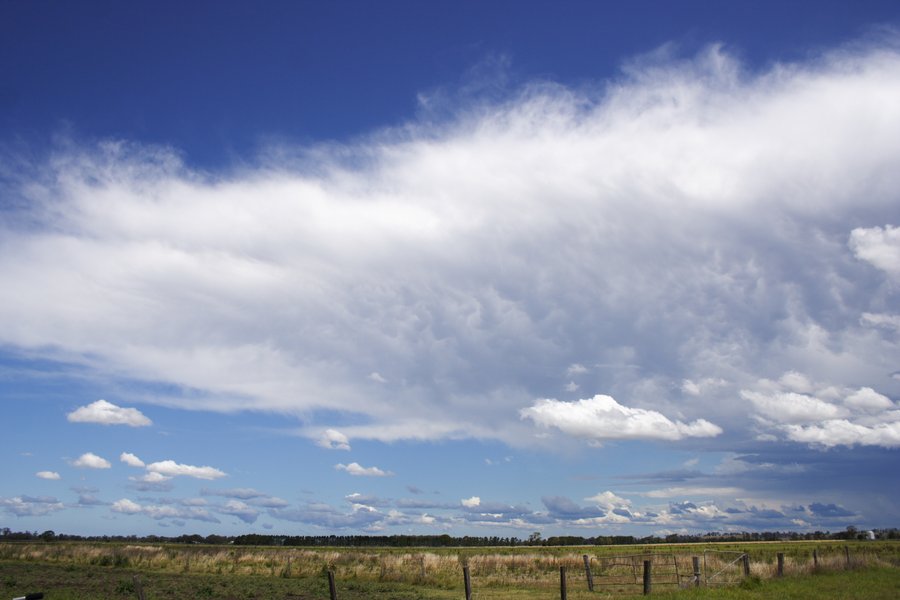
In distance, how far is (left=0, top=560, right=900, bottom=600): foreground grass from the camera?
27.1m

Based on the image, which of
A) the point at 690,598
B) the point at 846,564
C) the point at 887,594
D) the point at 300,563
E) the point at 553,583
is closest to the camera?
the point at 690,598

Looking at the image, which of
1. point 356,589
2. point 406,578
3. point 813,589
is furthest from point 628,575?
point 356,589

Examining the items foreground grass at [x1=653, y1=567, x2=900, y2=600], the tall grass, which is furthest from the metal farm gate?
foreground grass at [x1=653, y1=567, x2=900, y2=600]

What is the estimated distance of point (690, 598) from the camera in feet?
77.6

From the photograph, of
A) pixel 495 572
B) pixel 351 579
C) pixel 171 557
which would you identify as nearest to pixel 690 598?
pixel 495 572

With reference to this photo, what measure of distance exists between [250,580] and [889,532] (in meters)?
155

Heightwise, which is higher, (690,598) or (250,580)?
(690,598)

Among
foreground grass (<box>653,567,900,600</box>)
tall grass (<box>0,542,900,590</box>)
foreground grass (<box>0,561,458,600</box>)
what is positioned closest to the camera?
foreground grass (<box>653,567,900,600</box>)

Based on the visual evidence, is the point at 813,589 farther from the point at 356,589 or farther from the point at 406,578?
the point at 406,578

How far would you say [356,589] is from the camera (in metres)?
35.0

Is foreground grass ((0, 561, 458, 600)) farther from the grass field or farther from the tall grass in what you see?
the tall grass

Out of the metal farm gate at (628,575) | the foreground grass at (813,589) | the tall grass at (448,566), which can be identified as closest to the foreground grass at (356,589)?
the foreground grass at (813,589)

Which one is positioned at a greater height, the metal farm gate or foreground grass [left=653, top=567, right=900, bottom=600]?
foreground grass [left=653, top=567, right=900, bottom=600]

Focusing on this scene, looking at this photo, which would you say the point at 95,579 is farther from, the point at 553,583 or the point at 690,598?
the point at 690,598
